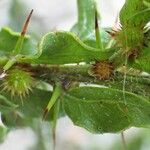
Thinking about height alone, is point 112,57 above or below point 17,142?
above

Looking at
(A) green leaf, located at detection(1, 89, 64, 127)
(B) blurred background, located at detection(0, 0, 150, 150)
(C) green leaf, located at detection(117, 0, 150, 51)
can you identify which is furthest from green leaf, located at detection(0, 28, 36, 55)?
(B) blurred background, located at detection(0, 0, 150, 150)

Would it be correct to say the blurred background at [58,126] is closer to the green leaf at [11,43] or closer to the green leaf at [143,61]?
the green leaf at [11,43]

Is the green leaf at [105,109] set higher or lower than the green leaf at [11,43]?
lower

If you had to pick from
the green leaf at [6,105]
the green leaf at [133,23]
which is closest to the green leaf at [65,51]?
the green leaf at [133,23]

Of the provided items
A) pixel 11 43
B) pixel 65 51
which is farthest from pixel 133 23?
pixel 11 43

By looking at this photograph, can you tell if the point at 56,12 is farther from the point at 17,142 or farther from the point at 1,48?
the point at 1,48

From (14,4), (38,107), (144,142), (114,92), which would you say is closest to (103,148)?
(144,142)

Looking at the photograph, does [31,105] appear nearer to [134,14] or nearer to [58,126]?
[134,14]
